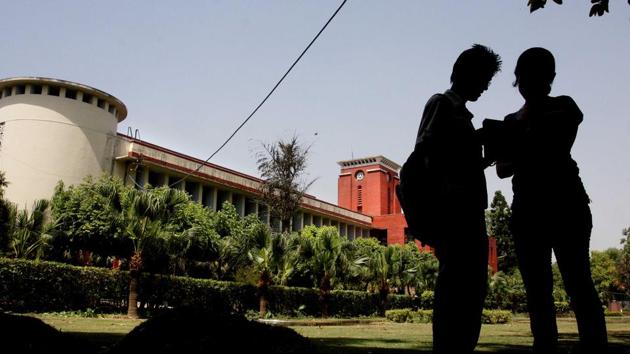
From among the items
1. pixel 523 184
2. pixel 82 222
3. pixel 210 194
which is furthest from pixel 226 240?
pixel 523 184

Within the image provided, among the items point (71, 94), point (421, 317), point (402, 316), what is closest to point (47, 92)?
point (71, 94)

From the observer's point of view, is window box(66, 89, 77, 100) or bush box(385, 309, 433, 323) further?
window box(66, 89, 77, 100)

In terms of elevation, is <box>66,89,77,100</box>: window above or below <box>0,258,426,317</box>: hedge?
above

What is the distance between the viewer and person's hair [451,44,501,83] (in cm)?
299

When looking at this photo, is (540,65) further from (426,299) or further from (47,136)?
(426,299)

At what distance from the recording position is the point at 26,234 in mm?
24188

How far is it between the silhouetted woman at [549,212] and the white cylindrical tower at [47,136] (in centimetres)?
3357

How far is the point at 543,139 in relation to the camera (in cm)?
310

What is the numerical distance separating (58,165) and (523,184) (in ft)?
112

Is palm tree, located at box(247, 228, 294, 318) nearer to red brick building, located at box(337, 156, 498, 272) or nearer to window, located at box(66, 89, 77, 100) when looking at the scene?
window, located at box(66, 89, 77, 100)

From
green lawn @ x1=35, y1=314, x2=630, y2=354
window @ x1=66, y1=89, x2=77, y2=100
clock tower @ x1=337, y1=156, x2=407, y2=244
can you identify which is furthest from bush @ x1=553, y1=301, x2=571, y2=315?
window @ x1=66, y1=89, x2=77, y2=100

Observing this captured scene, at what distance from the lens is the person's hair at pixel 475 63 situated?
2.99m

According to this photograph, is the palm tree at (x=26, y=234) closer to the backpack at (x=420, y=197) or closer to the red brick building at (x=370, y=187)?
the backpack at (x=420, y=197)

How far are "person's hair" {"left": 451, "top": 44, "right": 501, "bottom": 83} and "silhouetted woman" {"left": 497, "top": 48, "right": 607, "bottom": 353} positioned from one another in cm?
42
